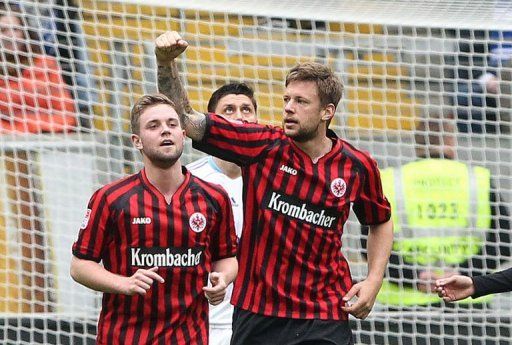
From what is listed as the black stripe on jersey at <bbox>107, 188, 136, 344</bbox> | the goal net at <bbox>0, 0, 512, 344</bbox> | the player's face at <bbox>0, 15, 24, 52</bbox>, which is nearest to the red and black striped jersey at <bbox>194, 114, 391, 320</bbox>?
the black stripe on jersey at <bbox>107, 188, 136, 344</bbox>

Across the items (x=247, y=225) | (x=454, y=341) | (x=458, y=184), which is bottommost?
(x=454, y=341)

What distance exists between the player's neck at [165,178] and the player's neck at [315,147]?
0.52 m

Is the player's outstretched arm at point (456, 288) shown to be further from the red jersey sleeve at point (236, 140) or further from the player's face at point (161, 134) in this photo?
the player's face at point (161, 134)

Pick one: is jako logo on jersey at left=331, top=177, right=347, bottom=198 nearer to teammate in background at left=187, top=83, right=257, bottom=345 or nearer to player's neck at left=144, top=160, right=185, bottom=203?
player's neck at left=144, top=160, right=185, bottom=203

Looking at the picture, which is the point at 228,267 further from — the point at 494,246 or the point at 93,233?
the point at 494,246

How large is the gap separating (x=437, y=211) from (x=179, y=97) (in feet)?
9.03

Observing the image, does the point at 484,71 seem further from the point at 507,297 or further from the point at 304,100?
the point at 304,100

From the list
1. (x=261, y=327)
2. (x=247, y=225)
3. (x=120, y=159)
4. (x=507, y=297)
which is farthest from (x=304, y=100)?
(x=507, y=297)

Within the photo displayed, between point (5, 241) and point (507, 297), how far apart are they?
2.82m

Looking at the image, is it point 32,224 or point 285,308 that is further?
point 32,224

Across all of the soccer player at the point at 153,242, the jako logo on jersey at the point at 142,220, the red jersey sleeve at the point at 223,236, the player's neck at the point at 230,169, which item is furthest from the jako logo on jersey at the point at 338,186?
the player's neck at the point at 230,169

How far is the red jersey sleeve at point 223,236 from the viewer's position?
4.38 m

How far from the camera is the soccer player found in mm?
4207

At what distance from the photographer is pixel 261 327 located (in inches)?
176
